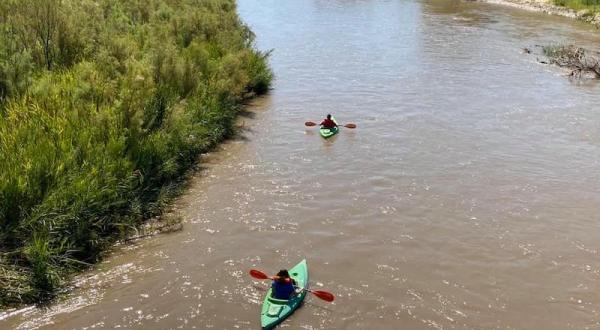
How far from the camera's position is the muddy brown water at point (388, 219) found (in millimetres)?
7824

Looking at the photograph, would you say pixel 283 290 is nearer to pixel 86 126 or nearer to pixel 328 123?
pixel 86 126

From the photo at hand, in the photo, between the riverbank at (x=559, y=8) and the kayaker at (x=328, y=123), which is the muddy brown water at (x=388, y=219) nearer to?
the kayaker at (x=328, y=123)

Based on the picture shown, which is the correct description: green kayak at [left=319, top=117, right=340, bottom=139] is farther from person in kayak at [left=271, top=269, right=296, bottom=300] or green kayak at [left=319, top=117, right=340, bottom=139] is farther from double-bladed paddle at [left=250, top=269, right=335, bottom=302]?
person in kayak at [left=271, top=269, right=296, bottom=300]

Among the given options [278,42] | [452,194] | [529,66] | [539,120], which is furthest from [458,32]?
[452,194]

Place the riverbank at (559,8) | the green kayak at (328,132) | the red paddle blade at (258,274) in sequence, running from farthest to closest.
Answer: the riverbank at (559,8), the green kayak at (328,132), the red paddle blade at (258,274)

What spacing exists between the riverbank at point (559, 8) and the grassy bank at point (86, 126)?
32.8m

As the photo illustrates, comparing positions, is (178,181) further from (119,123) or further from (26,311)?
(26,311)

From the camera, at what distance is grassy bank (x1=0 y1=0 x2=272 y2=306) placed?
784 centimetres

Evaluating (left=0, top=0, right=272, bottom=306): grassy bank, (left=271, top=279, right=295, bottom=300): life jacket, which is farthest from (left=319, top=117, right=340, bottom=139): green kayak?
(left=271, top=279, right=295, bottom=300): life jacket

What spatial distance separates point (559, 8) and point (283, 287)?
144 feet

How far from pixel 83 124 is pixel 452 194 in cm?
767

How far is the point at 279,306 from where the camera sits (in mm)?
7641

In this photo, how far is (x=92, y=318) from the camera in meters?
7.40

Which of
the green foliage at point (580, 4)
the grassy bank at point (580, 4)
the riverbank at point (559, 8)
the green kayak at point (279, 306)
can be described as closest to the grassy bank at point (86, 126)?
the green kayak at point (279, 306)
